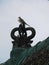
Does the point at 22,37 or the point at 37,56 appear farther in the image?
the point at 22,37

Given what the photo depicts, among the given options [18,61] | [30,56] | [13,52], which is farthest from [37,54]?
[13,52]

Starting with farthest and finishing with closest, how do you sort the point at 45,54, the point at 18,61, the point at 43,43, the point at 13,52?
the point at 13,52
the point at 18,61
the point at 43,43
the point at 45,54

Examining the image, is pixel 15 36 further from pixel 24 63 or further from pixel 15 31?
pixel 24 63

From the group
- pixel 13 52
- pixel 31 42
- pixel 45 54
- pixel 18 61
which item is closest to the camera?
pixel 45 54

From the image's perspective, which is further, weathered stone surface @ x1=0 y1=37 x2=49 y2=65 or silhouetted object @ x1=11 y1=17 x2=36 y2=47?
silhouetted object @ x1=11 y1=17 x2=36 y2=47

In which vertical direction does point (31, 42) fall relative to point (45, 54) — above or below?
below

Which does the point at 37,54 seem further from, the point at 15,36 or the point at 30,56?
the point at 15,36

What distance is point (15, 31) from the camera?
39031 millimetres

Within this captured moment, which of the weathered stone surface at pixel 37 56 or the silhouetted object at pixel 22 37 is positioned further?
the silhouetted object at pixel 22 37

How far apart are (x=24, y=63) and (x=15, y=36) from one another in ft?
36.3

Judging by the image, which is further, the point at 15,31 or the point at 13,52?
the point at 15,31

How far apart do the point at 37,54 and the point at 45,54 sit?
1.28m

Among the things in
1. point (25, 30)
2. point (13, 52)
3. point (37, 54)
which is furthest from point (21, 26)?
point (37, 54)

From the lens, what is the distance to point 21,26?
128 feet
